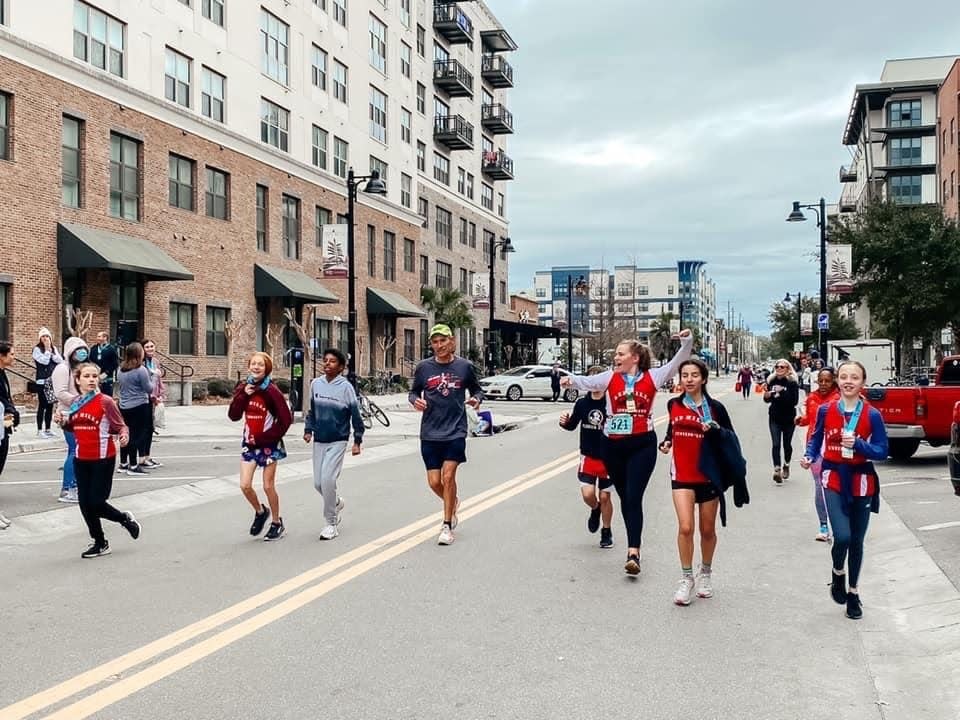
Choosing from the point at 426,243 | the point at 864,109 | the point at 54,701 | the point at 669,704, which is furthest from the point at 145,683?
the point at 864,109

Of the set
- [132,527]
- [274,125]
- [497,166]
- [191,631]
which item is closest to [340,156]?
[274,125]

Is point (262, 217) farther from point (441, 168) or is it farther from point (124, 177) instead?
point (441, 168)

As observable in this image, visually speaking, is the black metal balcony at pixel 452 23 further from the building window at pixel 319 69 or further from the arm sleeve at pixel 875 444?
the arm sleeve at pixel 875 444

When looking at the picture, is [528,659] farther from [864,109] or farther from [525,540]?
[864,109]

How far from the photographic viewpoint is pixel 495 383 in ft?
132

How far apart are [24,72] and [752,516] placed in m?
21.2

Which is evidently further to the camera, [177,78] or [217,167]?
[217,167]

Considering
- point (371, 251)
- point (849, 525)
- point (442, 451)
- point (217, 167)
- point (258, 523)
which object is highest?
point (217, 167)

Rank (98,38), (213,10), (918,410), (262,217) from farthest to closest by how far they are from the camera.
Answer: (262,217), (213,10), (98,38), (918,410)

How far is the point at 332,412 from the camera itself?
8805mm

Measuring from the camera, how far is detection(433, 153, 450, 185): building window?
184 feet

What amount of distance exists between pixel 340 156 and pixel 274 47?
669cm

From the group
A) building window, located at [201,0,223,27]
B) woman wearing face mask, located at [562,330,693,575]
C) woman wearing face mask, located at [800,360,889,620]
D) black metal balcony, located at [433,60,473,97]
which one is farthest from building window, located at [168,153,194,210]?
woman wearing face mask, located at [800,360,889,620]

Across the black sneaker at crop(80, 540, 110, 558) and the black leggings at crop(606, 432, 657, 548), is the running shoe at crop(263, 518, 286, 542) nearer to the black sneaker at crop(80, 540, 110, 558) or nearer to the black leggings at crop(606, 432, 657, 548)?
the black sneaker at crop(80, 540, 110, 558)
